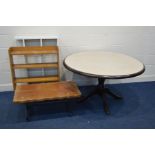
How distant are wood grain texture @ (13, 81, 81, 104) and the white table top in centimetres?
28

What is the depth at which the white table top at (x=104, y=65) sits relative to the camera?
2.10 meters

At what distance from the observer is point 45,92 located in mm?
2291

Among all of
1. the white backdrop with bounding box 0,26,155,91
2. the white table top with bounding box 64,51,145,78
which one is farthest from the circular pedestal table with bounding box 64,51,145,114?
the white backdrop with bounding box 0,26,155,91

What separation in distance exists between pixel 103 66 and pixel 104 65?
36mm

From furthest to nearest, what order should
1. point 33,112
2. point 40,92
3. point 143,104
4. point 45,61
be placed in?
point 45,61 < point 143,104 < point 33,112 < point 40,92

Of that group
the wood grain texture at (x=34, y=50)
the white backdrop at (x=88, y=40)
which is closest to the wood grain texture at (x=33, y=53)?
the wood grain texture at (x=34, y=50)

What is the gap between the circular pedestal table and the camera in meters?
2.09

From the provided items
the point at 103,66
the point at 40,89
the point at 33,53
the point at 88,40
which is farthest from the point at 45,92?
the point at 88,40

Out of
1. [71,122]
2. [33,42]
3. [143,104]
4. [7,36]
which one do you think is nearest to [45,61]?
[33,42]

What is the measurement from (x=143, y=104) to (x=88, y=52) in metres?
1.07

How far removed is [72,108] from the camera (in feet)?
8.54

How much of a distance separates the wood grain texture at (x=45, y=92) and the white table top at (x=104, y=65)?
0.28 metres

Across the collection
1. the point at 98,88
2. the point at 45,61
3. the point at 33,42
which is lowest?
the point at 98,88

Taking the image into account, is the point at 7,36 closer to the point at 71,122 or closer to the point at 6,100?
the point at 6,100
